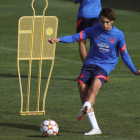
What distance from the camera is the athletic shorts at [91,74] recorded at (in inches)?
378

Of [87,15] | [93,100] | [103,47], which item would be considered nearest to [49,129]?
[93,100]

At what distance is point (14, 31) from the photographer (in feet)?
81.6

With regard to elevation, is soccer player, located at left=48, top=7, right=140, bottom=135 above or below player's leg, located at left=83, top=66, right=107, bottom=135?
above

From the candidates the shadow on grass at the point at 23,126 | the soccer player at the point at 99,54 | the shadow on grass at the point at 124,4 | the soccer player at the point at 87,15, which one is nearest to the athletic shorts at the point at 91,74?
the soccer player at the point at 99,54

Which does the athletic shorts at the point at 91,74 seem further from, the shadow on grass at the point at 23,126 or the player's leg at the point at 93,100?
the shadow on grass at the point at 23,126

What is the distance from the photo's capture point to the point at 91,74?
9.68 metres

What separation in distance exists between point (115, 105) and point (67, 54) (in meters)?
7.35

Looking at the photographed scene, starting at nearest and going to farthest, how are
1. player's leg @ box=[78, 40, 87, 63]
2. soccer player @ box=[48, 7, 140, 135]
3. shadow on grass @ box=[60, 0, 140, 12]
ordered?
soccer player @ box=[48, 7, 140, 135], player's leg @ box=[78, 40, 87, 63], shadow on grass @ box=[60, 0, 140, 12]

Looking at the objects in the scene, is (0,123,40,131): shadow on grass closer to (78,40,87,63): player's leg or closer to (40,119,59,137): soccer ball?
(40,119,59,137): soccer ball

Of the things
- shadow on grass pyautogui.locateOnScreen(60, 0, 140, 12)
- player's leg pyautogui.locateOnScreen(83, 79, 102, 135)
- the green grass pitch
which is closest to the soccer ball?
the green grass pitch

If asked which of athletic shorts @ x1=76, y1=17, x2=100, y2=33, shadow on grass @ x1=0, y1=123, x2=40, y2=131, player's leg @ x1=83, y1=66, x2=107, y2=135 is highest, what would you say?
player's leg @ x1=83, y1=66, x2=107, y2=135

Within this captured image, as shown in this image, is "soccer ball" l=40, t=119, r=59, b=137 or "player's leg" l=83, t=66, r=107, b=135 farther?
"player's leg" l=83, t=66, r=107, b=135

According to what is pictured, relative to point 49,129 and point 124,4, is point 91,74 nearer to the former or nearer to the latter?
point 49,129

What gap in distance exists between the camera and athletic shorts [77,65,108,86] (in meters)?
9.59
